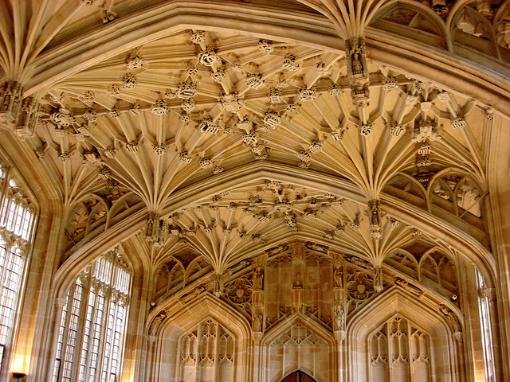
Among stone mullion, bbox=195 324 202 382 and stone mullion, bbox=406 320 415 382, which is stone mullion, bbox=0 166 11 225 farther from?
stone mullion, bbox=406 320 415 382

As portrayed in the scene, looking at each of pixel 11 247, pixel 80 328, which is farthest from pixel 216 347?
pixel 11 247

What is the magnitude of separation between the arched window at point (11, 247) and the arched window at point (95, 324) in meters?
1.98

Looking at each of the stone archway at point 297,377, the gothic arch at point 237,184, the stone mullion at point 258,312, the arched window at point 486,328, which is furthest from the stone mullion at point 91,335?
the arched window at point 486,328

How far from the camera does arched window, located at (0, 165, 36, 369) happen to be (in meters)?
16.4

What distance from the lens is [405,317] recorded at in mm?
21766

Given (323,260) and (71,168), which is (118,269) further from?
(323,260)

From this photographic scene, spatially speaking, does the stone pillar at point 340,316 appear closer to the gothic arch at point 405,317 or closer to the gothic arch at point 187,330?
the gothic arch at point 405,317

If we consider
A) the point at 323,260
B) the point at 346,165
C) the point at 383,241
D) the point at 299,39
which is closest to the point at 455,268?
the point at 383,241

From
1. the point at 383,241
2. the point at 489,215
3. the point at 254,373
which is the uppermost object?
the point at 383,241

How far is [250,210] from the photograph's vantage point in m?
21.3

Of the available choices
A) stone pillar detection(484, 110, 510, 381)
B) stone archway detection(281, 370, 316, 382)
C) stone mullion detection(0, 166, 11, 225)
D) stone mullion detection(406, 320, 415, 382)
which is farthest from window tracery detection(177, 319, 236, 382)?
stone pillar detection(484, 110, 510, 381)

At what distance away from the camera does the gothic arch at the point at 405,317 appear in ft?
67.7

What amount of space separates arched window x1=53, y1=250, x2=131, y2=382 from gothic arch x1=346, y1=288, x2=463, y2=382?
734 cm

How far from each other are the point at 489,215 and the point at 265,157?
19.9ft
